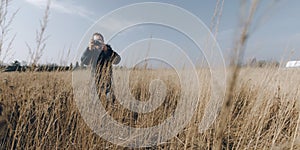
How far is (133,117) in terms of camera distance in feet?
6.03

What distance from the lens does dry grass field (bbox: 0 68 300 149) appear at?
4.50 feet

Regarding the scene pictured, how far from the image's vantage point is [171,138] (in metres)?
1.56

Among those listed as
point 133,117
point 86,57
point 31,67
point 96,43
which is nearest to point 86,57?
point 86,57

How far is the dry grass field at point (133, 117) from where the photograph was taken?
1372mm

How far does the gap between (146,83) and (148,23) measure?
701mm

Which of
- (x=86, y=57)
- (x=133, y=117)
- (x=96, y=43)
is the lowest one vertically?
(x=133, y=117)

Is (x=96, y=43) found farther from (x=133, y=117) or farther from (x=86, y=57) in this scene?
(x=133, y=117)

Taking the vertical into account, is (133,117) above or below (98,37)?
below

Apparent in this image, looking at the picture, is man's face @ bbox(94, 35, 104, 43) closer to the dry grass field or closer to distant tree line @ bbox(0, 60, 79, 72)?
distant tree line @ bbox(0, 60, 79, 72)

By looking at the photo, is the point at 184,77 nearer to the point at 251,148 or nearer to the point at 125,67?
the point at 125,67

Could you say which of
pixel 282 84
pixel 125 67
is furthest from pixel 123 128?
pixel 282 84

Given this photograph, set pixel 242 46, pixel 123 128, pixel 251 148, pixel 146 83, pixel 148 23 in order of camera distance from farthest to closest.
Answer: pixel 146 83, pixel 148 23, pixel 123 128, pixel 251 148, pixel 242 46

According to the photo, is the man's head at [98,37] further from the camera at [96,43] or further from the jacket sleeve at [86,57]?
the jacket sleeve at [86,57]

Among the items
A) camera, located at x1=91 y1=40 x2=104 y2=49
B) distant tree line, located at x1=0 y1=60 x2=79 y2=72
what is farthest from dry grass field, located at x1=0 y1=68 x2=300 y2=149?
camera, located at x1=91 y1=40 x2=104 y2=49
